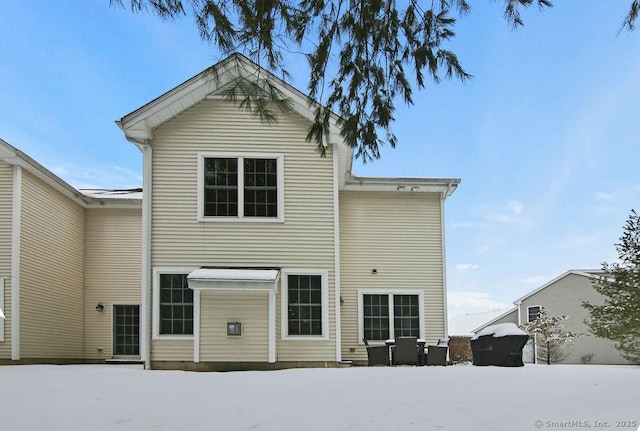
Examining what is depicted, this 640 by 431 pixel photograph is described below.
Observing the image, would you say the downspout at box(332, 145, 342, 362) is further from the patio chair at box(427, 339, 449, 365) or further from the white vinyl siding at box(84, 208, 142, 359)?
the white vinyl siding at box(84, 208, 142, 359)

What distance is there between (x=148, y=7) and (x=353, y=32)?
6.47 feet

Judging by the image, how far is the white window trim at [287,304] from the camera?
12391mm

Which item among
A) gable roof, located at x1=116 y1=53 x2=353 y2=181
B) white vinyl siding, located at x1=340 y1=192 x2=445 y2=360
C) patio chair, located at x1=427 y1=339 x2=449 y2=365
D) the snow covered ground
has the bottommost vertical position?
patio chair, located at x1=427 y1=339 x2=449 y2=365

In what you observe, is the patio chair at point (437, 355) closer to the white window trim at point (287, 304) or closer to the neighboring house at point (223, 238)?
the neighboring house at point (223, 238)

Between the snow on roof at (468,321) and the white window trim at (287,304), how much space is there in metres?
25.7

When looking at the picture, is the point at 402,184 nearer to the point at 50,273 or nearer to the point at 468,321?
the point at 50,273

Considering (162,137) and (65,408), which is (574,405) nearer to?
(65,408)

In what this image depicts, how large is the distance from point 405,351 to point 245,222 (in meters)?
4.33

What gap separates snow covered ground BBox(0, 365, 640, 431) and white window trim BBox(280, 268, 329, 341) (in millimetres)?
4036

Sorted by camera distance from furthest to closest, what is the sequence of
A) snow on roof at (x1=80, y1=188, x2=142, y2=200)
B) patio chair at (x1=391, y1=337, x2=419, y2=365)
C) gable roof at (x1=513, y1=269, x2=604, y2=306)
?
gable roof at (x1=513, y1=269, x2=604, y2=306) < snow on roof at (x1=80, y1=188, x2=142, y2=200) < patio chair at (x1=391, y1=337, x2=419, y2=365)

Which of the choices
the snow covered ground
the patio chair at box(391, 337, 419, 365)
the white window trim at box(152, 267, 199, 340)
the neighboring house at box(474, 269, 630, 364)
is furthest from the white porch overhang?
the neighboring house at box(474, 269, 630, 364)

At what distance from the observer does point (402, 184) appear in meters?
14.8

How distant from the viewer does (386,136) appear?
6.67 meters

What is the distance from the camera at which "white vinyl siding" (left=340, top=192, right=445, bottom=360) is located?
14914mm
